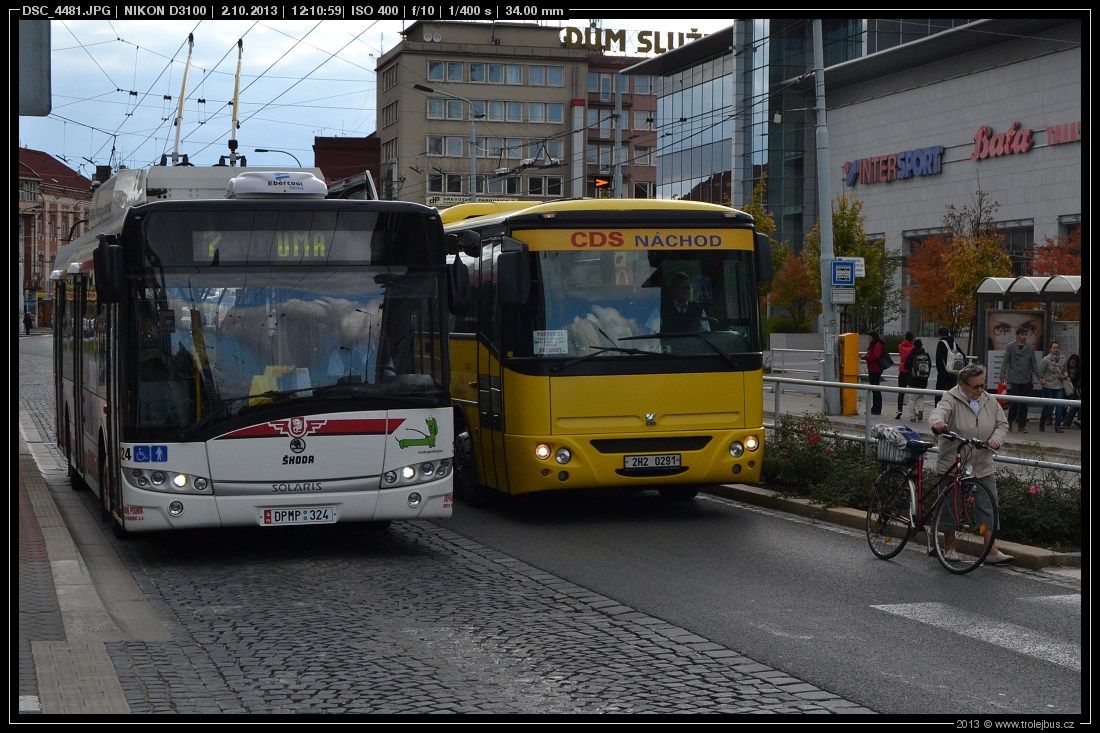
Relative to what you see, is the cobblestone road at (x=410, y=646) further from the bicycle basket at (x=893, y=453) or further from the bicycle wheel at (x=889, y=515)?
the bicycle basket at (x=893, y=453)

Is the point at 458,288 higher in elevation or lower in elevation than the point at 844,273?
lower

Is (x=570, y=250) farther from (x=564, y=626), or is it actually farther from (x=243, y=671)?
(x=243, y=671)

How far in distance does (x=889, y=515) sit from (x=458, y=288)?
3.94 metres

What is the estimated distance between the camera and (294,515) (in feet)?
37.2

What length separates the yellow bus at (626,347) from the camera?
44.6 ft

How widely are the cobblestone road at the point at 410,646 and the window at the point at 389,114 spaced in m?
101

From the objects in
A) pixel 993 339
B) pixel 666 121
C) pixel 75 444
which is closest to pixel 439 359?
pixel 75 444

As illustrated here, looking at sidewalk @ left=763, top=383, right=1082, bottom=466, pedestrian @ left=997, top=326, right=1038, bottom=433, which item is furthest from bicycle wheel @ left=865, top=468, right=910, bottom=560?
pedestrian @ left=997, top=326, right=1038, bottom=433

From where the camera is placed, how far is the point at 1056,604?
32.3 ft

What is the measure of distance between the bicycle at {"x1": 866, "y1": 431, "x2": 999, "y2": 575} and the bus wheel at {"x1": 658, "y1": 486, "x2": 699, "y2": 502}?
3.44 m

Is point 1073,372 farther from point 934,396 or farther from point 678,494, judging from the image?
point 678,494

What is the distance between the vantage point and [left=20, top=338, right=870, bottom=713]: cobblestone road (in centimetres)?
702

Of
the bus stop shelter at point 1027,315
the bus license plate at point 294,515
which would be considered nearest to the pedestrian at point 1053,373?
the bus stop shelter at point 1027,315

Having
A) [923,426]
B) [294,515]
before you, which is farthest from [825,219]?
[294,515]
